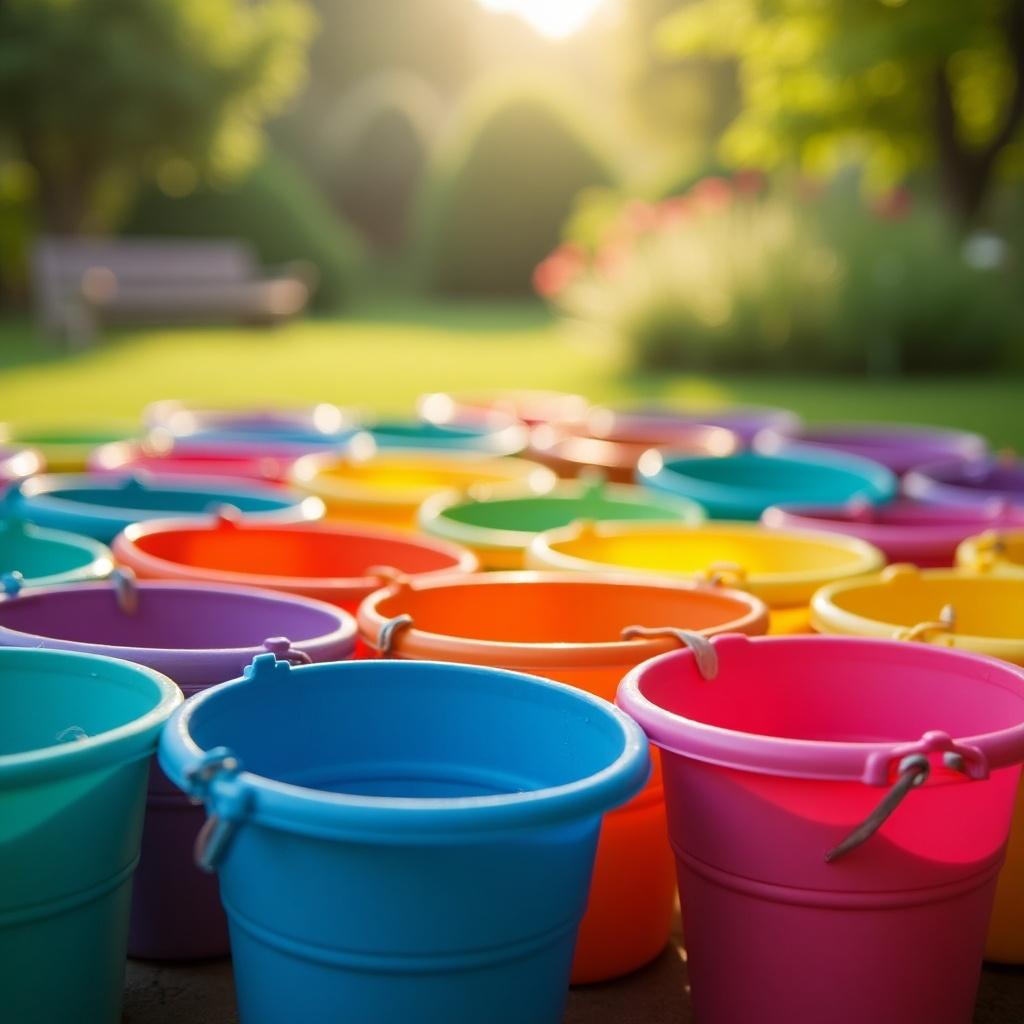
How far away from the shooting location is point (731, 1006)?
77.5 inches

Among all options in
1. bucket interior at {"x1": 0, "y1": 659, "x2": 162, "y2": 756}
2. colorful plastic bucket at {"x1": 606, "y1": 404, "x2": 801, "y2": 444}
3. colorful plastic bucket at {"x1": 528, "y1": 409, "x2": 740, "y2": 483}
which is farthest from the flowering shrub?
bucket interior at {"x1": 0, "y1": 659, "x2": 162, "y2": 756}

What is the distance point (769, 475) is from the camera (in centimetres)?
479

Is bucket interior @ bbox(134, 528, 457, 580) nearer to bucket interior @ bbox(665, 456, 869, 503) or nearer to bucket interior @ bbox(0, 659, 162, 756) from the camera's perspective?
bucket interior @ bbox(0, 659, 162, 756)

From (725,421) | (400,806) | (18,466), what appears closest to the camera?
(400,806)

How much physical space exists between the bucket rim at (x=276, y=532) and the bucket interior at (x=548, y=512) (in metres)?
0.50

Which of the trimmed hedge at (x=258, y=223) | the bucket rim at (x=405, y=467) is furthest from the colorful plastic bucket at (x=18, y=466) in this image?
the trimmed hedge at (x=258, y=223)

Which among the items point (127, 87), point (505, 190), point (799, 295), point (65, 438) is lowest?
point (65, 438)

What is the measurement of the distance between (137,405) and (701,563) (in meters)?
7.01

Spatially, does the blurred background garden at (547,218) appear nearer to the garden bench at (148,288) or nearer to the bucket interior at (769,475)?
the garden bench at (148,288)

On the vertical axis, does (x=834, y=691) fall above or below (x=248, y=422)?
above

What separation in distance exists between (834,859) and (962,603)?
3.77 ft

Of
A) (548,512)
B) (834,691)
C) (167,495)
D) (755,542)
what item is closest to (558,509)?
(548,512)

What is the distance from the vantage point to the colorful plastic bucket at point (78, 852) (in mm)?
1668

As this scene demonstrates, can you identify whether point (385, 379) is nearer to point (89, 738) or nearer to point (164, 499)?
point (164, 499)
